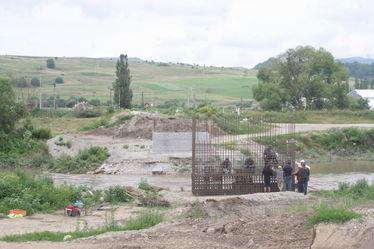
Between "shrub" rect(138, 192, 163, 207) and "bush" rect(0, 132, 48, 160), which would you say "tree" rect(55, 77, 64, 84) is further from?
"shrub" rect(138, 192, 163, 207)

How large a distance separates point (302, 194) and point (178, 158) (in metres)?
16.9

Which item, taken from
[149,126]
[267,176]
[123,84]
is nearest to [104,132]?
[149,126]

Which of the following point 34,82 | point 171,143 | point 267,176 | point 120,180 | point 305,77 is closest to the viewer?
point 267,176

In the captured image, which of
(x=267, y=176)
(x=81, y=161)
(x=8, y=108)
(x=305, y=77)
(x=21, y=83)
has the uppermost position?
(x=305, y=77)

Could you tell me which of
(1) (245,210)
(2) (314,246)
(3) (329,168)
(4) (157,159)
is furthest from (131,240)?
(3) (329,168)

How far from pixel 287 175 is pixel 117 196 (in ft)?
22.2

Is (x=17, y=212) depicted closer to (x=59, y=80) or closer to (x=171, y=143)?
(x=171, y=143)

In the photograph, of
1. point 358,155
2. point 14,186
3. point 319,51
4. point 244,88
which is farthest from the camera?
point 244,88

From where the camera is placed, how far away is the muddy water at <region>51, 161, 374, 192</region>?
1230 inches

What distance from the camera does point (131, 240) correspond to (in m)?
14.3

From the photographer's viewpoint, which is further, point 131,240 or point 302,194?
point 302,194

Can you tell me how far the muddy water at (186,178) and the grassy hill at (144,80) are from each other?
264 ft

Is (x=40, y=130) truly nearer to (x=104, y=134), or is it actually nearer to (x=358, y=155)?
(x=104, y=134)

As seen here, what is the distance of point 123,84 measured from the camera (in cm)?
7450
